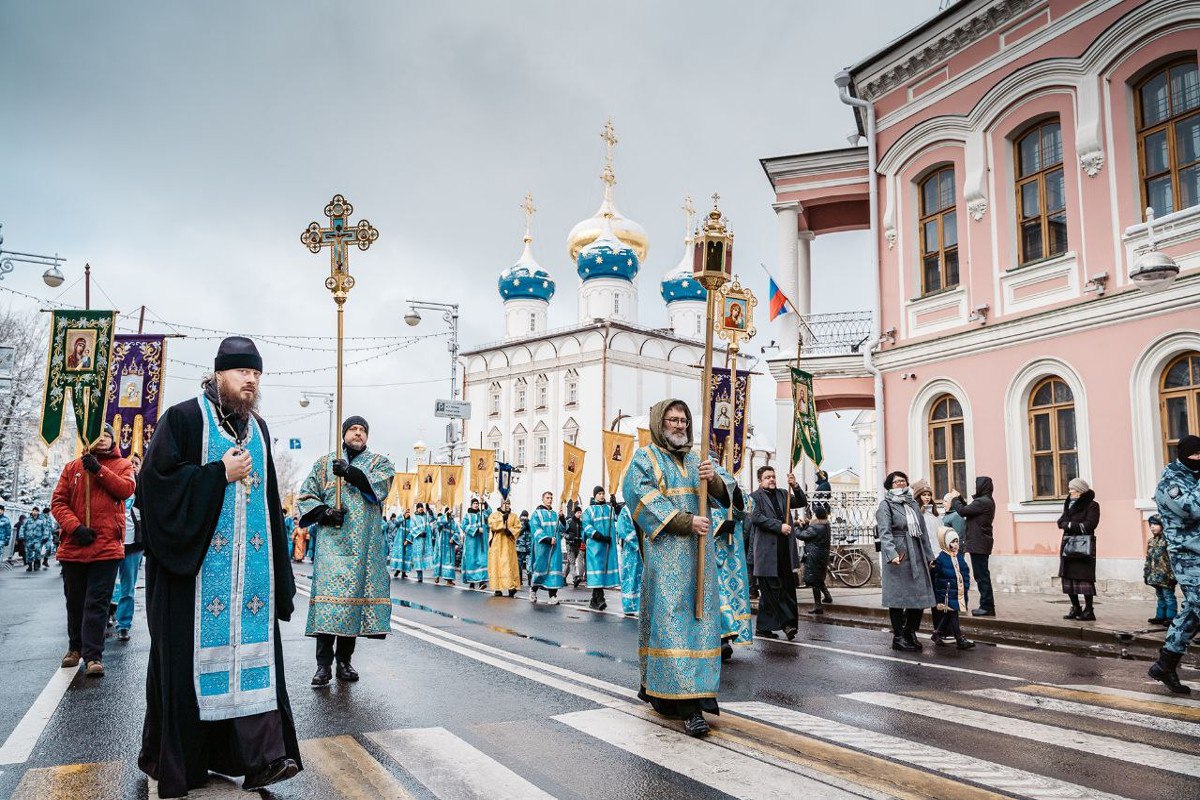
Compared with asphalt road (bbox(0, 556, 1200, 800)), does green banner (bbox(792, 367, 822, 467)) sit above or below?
above

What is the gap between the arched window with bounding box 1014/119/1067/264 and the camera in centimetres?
1602

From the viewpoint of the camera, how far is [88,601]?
25.7 ft

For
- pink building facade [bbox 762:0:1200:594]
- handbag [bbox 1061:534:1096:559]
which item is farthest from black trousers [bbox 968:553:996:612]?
pink building facade [bbox 762:0:1200:594]

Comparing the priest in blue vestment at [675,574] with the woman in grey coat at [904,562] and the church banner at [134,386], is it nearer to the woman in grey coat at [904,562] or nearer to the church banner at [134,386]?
the woman in grey coat at [904,562]

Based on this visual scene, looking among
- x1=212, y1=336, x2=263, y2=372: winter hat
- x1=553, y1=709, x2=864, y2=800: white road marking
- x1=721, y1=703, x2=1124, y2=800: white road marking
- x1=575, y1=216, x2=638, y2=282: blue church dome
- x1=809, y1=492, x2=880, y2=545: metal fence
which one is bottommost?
x1=721, y1=703, x2=1124, y2=800: white road marking

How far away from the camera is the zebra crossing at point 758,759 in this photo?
14.0 ft

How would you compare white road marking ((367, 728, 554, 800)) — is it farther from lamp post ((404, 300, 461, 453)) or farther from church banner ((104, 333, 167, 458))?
lamp post ((404, 300, 461, 453))

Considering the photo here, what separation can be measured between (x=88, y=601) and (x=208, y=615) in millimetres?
4406

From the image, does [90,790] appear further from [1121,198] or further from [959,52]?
[959,52]

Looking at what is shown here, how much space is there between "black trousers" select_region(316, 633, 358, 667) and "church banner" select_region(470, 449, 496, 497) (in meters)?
20.0

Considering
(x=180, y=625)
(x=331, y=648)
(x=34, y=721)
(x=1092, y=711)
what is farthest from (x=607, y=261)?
(x=180, y=625)

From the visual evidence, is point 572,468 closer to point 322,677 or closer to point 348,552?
point 348,552

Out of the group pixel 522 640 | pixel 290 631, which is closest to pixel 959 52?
pixel 522 640

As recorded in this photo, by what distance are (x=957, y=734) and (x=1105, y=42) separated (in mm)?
13479
